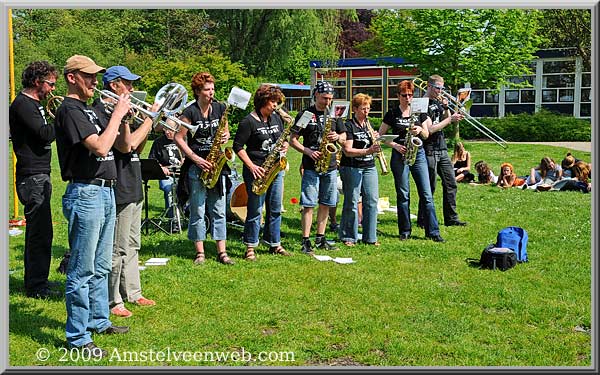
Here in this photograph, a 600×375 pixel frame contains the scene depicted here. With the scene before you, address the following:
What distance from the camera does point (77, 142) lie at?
457 centimetres

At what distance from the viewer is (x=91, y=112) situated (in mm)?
4848

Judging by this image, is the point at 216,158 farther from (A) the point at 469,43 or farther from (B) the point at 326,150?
(A) the point at 469,43

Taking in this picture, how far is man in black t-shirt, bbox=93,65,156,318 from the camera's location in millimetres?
5445

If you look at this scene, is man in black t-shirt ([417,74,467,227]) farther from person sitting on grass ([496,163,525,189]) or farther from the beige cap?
the beige cap

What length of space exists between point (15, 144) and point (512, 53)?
23.9 metres

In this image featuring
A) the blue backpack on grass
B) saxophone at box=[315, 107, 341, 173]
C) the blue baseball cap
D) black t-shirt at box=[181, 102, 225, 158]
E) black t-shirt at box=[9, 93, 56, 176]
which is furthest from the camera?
saxophone at box=[315, 107, 341, 173]

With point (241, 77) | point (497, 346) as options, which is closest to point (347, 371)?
point (497, 346)

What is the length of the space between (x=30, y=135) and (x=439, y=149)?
6213 millimetres

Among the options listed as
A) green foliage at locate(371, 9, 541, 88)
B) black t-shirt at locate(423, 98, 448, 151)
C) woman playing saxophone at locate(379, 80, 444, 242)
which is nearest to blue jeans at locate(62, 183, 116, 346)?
woman playing saxophone at locate(379, 80, 444, 242)

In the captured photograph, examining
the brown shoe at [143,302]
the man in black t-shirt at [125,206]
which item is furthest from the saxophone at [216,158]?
the brown shoe at [143,302]

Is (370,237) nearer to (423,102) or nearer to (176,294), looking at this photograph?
(423,102)

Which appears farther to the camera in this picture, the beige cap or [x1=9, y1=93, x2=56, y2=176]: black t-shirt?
[x1=9, y1=93, x2=56, y2=176]: black t-shirt

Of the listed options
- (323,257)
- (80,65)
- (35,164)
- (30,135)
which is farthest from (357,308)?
(30,135)

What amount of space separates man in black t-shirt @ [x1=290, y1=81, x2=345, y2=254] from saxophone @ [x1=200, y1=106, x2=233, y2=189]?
3.23 ft
